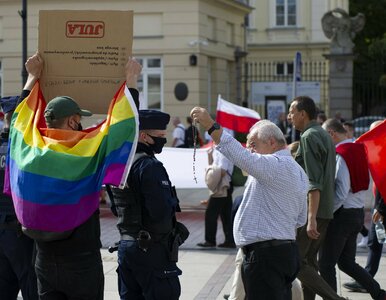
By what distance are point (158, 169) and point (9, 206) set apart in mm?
1367

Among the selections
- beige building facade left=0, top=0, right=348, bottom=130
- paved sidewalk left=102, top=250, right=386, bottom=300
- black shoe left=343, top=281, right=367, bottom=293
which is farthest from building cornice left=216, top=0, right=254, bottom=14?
black shoe left=343, top=281, right=367, bottom=293

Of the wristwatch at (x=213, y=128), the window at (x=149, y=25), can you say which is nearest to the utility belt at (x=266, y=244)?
the wristwatch at (x=213, y=128)

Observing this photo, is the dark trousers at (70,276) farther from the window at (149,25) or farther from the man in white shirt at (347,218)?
the window at (149,25)

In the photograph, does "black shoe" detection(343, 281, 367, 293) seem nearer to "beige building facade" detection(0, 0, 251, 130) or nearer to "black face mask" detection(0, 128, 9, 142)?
"black face mask" detection(0, 128, 9, 142)

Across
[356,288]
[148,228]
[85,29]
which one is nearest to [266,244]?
[148,228]

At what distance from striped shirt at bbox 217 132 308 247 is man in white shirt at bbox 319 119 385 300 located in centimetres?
252

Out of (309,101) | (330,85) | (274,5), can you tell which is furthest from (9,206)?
(274,5)

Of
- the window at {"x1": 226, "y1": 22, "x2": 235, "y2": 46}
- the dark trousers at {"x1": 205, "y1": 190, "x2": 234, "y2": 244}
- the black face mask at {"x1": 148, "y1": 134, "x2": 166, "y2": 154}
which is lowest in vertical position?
the dark trousers at {"x1": 205, "y1": 190, "x2": 234, "y2": 244}

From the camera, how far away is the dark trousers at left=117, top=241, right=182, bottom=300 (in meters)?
6.71

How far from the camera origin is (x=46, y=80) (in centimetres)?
677

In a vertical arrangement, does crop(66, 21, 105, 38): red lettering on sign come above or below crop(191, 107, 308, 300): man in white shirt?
above

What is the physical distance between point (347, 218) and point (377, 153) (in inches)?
30.5

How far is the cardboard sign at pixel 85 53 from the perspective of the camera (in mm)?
6770

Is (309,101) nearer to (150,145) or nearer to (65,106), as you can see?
(150,145)
